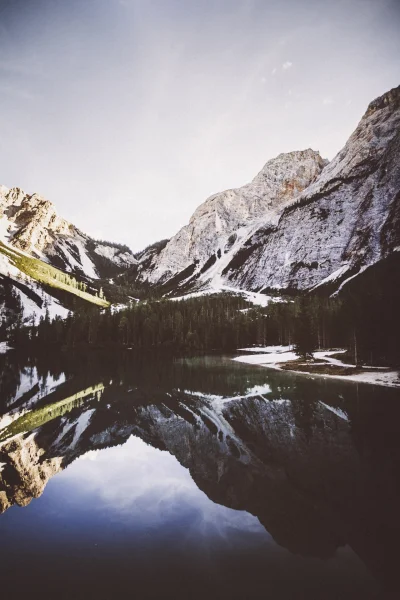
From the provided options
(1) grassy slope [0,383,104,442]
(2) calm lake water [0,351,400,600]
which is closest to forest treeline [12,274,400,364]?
(1) grassy slope [0,383,104,442]

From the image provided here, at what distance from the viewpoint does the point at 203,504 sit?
12.5 metres

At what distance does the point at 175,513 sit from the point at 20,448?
11501 mm

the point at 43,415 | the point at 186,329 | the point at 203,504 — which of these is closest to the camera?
the point at 203,504

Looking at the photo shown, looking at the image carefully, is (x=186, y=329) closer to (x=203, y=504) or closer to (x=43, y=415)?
(x=43, y=415)

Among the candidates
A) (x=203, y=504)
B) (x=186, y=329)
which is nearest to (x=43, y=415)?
(x=203, y=504)

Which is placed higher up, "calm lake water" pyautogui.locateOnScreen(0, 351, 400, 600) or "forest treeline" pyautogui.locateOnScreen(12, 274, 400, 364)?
"forest treeline" pyautogui.locateOnScreen(12, 274, 400, 364)

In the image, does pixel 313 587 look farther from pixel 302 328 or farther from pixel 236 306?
pixel 236 306

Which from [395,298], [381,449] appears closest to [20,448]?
[381,449]

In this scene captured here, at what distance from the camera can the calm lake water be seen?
8242 millimetres

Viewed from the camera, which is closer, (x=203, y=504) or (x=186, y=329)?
(x=203, y=504)

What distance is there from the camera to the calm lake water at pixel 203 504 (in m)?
8.24

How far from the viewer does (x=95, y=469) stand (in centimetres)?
1627

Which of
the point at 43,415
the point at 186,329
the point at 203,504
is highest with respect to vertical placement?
the point at 186,329

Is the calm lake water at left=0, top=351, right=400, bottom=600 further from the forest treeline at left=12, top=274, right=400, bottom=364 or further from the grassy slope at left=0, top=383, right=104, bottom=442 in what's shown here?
the forest treeline at left=12, top=274, right=400, bottom=364
